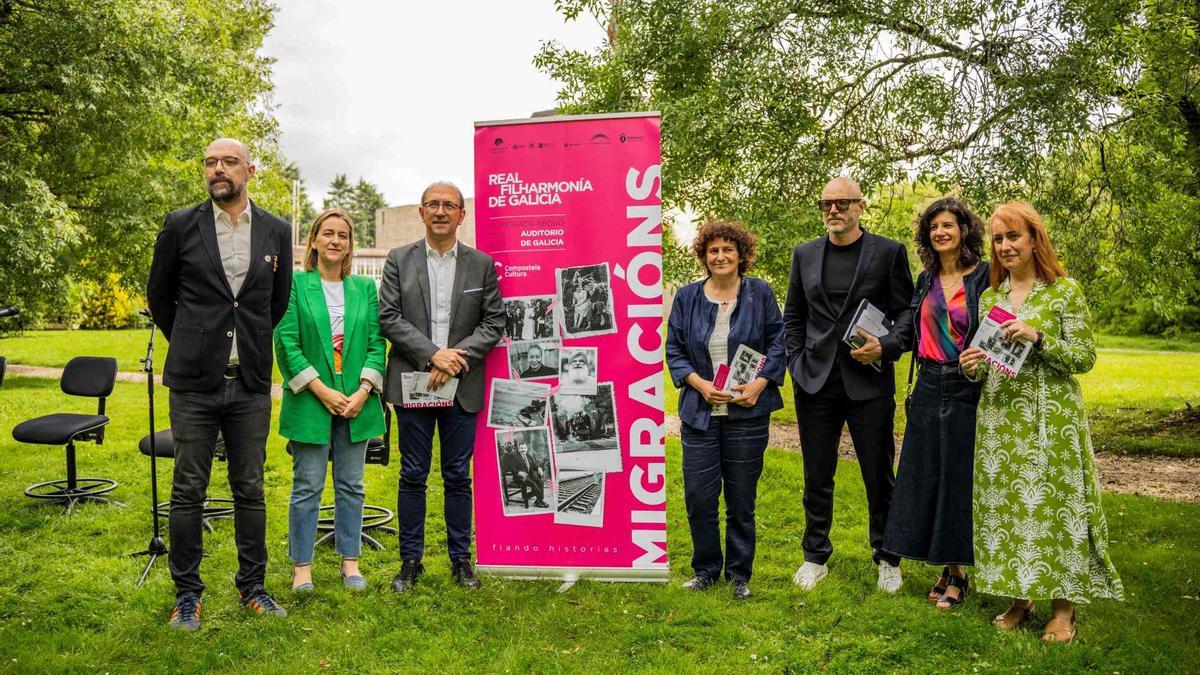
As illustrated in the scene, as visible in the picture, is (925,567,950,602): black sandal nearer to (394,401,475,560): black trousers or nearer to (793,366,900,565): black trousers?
(793,366,900,565): black trousers

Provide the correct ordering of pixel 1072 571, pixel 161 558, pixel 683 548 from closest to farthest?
pixel 1072 571 → pixel 161 558 → pixel 683 548

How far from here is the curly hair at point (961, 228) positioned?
4320 mm

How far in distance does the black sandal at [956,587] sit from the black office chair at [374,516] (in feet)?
11.0

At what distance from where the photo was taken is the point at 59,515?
6.27 meters

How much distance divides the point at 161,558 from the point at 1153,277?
33.9 feet

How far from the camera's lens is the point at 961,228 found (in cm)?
433

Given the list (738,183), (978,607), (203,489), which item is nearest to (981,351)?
(978,607)

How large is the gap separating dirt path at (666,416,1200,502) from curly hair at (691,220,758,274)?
210 inches

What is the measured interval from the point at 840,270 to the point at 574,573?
233 centimetres

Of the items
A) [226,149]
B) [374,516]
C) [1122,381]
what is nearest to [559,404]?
[226,149]

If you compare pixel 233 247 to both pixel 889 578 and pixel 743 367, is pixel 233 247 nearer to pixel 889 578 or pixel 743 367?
pixel 743 367

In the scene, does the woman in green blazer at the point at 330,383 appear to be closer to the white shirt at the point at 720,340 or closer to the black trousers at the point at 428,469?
the black trousers at the point at 428,469

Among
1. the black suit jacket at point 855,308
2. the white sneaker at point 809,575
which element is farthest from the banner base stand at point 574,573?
the black suit jacket at point 855,308

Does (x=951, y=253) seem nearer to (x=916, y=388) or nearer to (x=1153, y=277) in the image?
(x=916, y=388)
